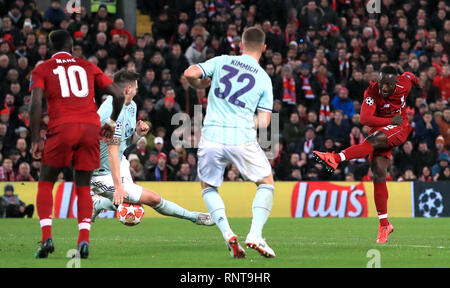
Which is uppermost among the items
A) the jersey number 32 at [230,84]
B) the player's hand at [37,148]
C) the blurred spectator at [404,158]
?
the jersey number 32 at [230,84]

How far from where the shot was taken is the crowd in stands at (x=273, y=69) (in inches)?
845

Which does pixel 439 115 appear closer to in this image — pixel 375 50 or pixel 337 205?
pixel 375 50

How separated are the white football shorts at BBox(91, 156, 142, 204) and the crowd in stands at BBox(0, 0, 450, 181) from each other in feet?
26.8

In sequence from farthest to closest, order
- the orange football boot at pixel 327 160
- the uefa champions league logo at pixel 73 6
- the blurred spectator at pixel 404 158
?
1. the uefa champions league logo at pixel 73 6
2. the blurred spectator at pixel 404 158
3. the orange football boot at pixel 327 160

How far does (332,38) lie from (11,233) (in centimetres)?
1428

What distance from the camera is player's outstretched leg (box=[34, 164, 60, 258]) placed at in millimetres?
9117

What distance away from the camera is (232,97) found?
368 inches

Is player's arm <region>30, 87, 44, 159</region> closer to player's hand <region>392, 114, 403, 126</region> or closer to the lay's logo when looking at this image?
player's hand <region>392, 114, 403, 126</region>

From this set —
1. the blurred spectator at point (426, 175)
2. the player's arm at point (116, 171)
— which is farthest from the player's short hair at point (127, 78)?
the blurred spectator at point (426, 175)

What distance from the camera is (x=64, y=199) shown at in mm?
20172

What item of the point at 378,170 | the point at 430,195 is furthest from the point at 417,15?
the point at 378,170

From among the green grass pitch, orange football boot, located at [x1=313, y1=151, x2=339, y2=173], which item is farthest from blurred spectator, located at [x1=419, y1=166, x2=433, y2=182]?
orange football boot, located at [x1=313, y1=151, x2=339, y2=173]

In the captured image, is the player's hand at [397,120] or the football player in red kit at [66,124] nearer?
the football player in red kit at [66,124]

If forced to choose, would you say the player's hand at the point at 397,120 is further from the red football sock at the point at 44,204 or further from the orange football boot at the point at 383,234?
the red football sock at the point at 44,204
